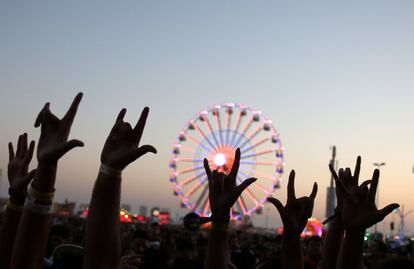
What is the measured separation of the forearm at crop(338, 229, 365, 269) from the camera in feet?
7.99

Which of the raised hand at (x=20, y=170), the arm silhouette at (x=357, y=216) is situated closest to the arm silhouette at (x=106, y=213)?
the raised hand at (x=20, y=170)

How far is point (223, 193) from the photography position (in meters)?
2.82

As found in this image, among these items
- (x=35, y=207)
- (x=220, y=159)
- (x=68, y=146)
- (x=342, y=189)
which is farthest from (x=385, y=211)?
(x=220, y=159)

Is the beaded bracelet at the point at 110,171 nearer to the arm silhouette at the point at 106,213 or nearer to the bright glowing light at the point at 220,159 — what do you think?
the arm silhouette at the point at 106,213

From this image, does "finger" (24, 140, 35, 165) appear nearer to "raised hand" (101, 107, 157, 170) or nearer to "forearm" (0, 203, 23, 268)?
"forearm" (0, 203, 23, 268)

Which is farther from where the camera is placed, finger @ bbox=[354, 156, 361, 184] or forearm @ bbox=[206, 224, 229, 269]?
finger @ bbox=[354, 156, 361, 184]

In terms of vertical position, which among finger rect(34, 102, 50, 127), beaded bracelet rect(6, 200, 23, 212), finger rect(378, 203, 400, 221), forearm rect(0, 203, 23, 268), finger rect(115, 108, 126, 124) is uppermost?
finger rect(115, 108, 126, 124)

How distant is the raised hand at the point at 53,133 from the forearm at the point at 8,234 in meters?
0.85

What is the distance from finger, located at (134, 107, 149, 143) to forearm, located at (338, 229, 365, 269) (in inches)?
44.4

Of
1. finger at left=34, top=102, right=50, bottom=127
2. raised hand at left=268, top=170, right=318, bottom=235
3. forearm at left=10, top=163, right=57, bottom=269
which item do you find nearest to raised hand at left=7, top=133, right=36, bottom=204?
finger at left=34, top=102, right=50, bottom=127

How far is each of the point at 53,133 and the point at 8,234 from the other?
3.21 feet

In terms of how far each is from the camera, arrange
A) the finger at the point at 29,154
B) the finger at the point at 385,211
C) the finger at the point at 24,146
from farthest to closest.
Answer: the finger at the point at 24,146, the finger at the point at 29,154, the finger at the point at 385,211

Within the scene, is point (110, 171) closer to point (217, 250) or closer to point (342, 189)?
point (217, 250)

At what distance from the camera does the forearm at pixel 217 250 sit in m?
2.72
